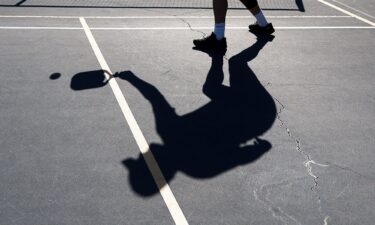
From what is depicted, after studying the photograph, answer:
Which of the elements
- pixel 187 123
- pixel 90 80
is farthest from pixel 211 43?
pixel 187 123

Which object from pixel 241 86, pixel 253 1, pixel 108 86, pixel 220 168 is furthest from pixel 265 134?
pixel 253 1

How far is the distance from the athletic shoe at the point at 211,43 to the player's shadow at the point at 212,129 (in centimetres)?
87

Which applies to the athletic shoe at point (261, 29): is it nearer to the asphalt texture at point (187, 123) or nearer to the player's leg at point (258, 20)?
the player's leg at point (258, 20)

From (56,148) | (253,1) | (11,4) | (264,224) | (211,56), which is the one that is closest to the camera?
(264,224)

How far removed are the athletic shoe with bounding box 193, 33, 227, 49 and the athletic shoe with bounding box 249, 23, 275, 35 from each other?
1.13m

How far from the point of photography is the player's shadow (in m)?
4.76

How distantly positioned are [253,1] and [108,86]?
369 cm

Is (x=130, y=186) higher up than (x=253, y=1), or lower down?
lower down

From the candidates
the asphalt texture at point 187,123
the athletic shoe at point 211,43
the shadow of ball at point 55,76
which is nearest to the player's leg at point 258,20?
the asphalt texture at point 187,123

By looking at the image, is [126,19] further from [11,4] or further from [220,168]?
[220,168]

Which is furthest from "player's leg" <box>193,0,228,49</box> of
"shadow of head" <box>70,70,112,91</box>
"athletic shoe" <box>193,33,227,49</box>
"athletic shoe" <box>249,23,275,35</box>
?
"shadow of head" <box>70,70,112,91</box>

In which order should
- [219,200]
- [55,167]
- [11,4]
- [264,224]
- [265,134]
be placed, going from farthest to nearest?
[11,4]
[265,134]
[55,167]
[219,200]
[264,224]

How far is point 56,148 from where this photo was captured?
16.4ft

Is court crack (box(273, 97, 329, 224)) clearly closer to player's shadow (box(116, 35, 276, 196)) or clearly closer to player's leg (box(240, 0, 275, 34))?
player's shadow (box(116, 35, 276, 196))
